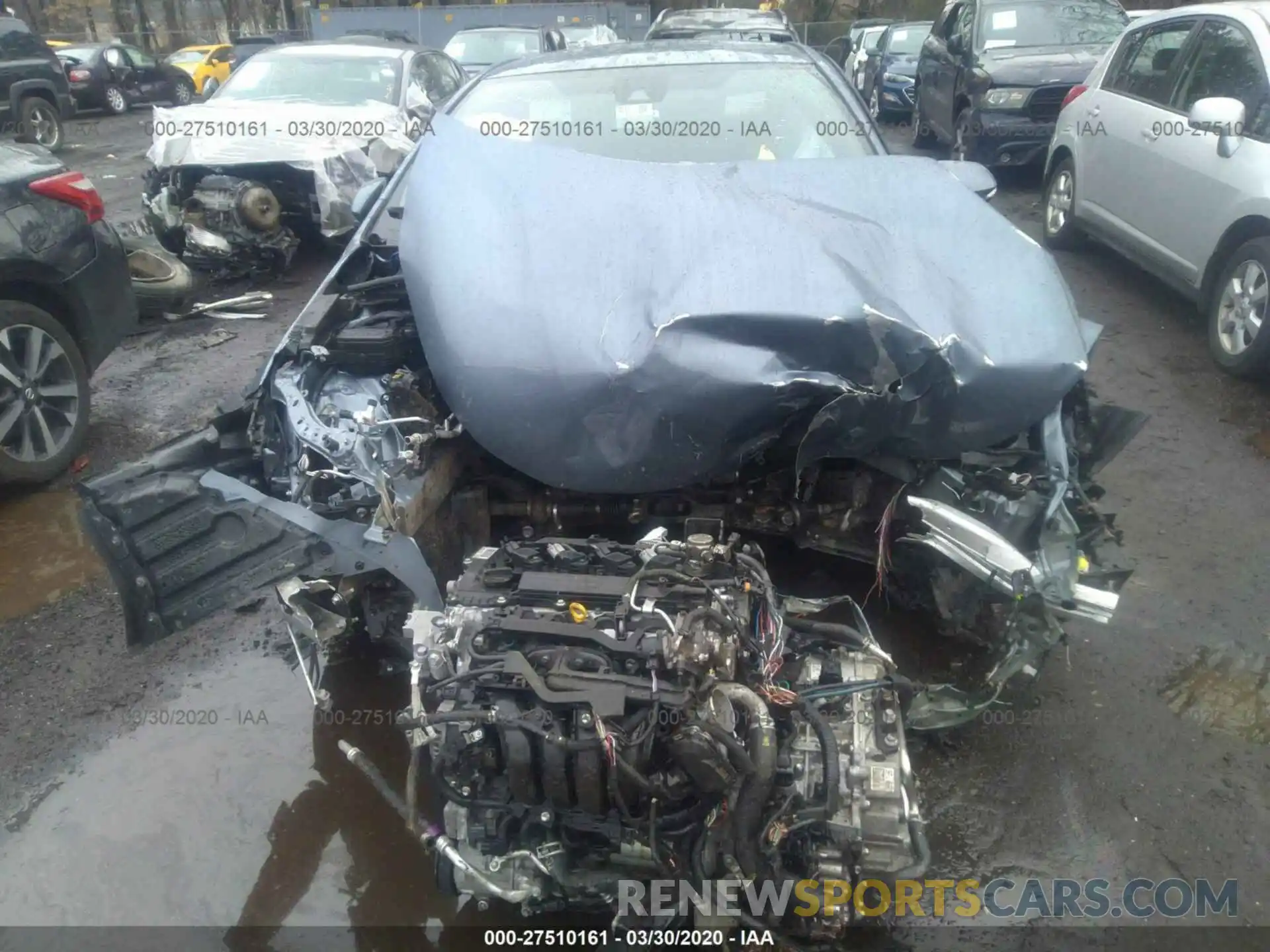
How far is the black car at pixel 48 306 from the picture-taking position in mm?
4121

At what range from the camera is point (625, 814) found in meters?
1.96

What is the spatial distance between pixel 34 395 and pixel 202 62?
71.2 ft

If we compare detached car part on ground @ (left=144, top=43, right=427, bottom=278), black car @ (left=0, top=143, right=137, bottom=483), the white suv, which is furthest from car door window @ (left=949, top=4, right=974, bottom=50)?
black car @ (left=0, top=143, right=137, bottom=483)

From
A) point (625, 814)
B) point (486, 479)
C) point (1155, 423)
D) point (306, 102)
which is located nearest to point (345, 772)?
point (486, 479)

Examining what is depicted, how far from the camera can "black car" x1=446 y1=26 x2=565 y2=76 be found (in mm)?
13039

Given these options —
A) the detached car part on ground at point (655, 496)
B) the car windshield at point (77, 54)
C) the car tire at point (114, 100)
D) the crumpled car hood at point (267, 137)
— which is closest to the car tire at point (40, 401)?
the detached car part on ground at point (655, 496)

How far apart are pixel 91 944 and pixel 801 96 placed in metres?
3.91

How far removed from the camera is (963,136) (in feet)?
30.0

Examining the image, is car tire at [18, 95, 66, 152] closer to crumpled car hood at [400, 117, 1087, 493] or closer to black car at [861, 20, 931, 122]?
black car at [861, 20, 931, 122]

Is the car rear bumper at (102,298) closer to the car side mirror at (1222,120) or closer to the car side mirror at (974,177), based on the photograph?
the car side mirror at (974,177)

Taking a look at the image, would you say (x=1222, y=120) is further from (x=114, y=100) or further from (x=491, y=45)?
(x=114, y=100)

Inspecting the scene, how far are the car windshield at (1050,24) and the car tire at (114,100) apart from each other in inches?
678


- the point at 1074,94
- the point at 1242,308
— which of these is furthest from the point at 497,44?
the point at 1242,308

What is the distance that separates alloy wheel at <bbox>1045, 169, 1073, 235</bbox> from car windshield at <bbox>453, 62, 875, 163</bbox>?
13.1 feet
